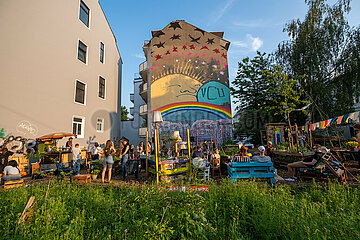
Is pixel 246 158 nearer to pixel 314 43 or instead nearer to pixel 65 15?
pixel 65 15

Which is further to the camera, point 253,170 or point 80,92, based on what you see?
point 80,92

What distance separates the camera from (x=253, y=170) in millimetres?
5188

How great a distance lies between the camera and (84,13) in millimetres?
14023

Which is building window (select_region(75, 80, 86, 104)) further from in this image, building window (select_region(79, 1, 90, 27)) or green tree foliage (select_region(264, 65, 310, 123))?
green tree foliage (select_region(264, 65, 310, 123))

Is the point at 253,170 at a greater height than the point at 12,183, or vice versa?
the point at 253,170

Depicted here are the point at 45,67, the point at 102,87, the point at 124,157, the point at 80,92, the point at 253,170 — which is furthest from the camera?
the point at 102,87

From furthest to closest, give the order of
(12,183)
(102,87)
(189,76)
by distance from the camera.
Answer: (189,76), (102,87), (12,183)

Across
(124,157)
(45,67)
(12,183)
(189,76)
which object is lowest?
(12,183)

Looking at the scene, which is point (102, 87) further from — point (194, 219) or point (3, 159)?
point (194, 219)

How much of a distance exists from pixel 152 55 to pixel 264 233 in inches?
723

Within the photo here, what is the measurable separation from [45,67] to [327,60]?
22.5 metres

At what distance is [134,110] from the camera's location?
30578 mm

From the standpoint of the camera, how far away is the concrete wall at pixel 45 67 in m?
8.73

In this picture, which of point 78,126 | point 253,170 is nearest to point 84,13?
point 78,126
